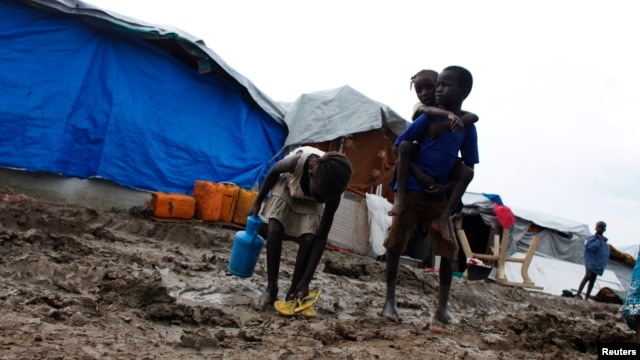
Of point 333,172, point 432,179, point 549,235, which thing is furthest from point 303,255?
point 549,235

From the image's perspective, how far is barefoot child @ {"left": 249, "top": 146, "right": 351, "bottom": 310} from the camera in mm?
3039

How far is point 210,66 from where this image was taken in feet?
24.4

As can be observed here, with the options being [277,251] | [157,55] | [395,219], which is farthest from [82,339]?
[157,55]

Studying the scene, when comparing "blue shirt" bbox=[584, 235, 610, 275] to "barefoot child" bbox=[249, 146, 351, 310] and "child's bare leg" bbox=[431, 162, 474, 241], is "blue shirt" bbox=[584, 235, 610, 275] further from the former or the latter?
"barefoot child" bbox=[249, 146, 351, 310]

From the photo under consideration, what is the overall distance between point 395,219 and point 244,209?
14.0 ft

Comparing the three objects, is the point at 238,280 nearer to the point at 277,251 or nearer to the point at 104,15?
the point at 277,251

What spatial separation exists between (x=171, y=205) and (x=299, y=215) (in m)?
3.84

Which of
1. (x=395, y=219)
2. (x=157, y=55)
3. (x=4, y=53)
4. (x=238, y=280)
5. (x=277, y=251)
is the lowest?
(x=238, y=280)

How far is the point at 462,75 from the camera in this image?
127 inches

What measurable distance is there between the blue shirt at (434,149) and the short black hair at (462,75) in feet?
0.89

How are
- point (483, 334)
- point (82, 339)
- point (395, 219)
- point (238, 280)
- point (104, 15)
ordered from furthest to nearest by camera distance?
1. point (104, 15)
2. point (238, 280)
3. point (395, 219)
4. point (483, 334)
5. point (82, 339)

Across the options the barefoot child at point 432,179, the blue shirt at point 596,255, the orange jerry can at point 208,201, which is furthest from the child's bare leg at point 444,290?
the blue shirt at point 596,255

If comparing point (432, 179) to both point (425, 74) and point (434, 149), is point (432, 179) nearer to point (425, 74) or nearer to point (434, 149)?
point (434, 149)

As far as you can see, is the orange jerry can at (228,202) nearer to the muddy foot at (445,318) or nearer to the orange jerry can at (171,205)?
the orange jerry can at (171,205)
